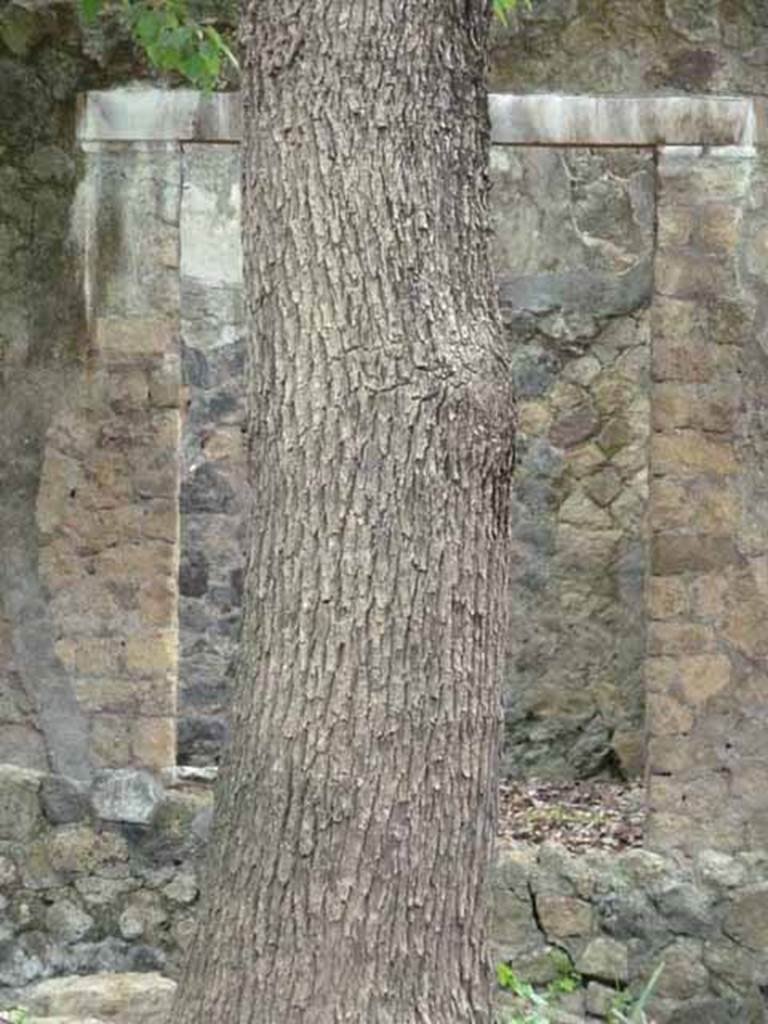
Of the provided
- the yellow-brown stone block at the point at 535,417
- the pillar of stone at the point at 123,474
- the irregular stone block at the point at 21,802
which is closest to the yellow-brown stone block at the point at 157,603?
the pillar of stone at the point at 123,474

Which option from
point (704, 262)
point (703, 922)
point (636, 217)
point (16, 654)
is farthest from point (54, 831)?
point (636, 217)

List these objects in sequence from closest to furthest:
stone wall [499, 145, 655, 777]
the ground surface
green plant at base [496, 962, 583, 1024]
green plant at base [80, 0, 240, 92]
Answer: green plant at base [80, 0, 240, 92] < green plant at base [496, 962, 583, 1024] < the ground surface < stone wall [499, 145, 655, 777]

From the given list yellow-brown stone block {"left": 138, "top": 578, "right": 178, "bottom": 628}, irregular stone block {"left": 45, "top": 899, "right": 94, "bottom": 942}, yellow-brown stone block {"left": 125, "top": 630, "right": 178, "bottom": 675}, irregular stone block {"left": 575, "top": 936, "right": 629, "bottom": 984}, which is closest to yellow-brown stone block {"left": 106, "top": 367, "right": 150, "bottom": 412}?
yellow-brown stone block {"left": 138, "top": 578, "right": 178, "bottom": 628}

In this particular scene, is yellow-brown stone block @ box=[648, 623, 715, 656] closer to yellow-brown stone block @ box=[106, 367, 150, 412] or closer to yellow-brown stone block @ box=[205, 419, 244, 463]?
yellow-brown stone block @ box=[106, 367, 150, 412]

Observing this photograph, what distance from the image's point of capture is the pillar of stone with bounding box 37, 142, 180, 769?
5602 mm

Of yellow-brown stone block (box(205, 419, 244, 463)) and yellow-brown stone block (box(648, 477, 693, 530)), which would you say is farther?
yellow-brown stone block (box(205, 419, 244, 463))

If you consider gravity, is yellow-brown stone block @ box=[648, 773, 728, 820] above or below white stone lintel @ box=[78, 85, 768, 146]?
below

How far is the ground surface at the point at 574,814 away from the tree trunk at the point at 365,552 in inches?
113

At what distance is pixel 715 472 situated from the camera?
17.9 ft

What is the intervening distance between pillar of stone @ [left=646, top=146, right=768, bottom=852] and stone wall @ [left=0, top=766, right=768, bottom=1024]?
8.8 inches

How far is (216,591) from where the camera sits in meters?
7.73

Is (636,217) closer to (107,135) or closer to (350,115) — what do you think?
(107,135)

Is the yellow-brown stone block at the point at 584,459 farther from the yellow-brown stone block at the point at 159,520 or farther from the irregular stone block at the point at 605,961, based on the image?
the irregular stone block at the point at 605,961

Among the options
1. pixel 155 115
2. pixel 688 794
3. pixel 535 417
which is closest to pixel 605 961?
pixel 688 794
